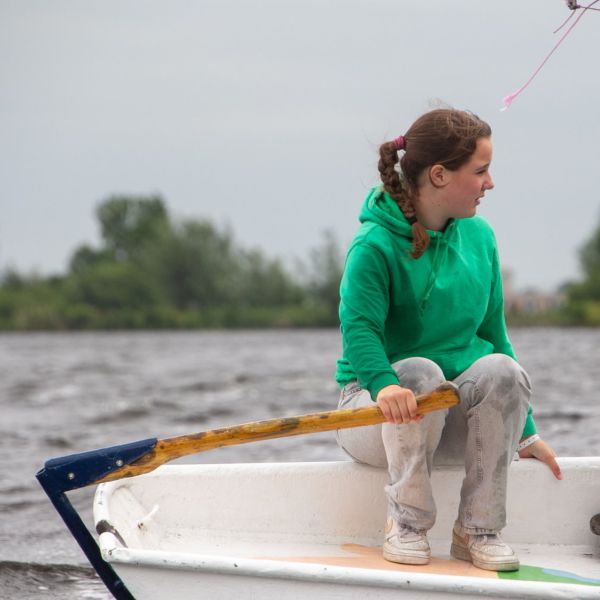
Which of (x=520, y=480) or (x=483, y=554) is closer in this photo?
(x=483, y=554)

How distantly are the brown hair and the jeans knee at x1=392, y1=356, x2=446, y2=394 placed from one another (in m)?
0.32

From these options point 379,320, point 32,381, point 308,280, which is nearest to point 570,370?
point 32,381

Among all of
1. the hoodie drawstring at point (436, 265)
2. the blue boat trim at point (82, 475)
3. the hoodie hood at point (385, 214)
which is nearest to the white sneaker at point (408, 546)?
the hoodie drawstring at point (436, 265)

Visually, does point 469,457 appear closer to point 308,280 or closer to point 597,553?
point 597,553

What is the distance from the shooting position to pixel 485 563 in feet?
10.5

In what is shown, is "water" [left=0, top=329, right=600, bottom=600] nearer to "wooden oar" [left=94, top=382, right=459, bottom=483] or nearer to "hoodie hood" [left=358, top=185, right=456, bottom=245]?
"wooden oar" [left=94, top=382, right=459, bottom=483]

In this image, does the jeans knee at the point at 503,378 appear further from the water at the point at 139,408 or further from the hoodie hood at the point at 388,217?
the water at the point at 139,408

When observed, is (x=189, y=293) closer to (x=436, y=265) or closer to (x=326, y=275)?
(x=326, y=275)

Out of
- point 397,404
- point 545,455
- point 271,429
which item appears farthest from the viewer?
point 545,455


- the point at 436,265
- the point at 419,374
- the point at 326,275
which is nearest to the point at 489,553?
the point at 419,374

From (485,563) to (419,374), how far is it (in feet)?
2.09

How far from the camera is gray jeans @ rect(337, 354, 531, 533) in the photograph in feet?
10.2

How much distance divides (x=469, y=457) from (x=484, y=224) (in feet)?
2.51

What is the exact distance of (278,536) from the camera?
364 centimetres
